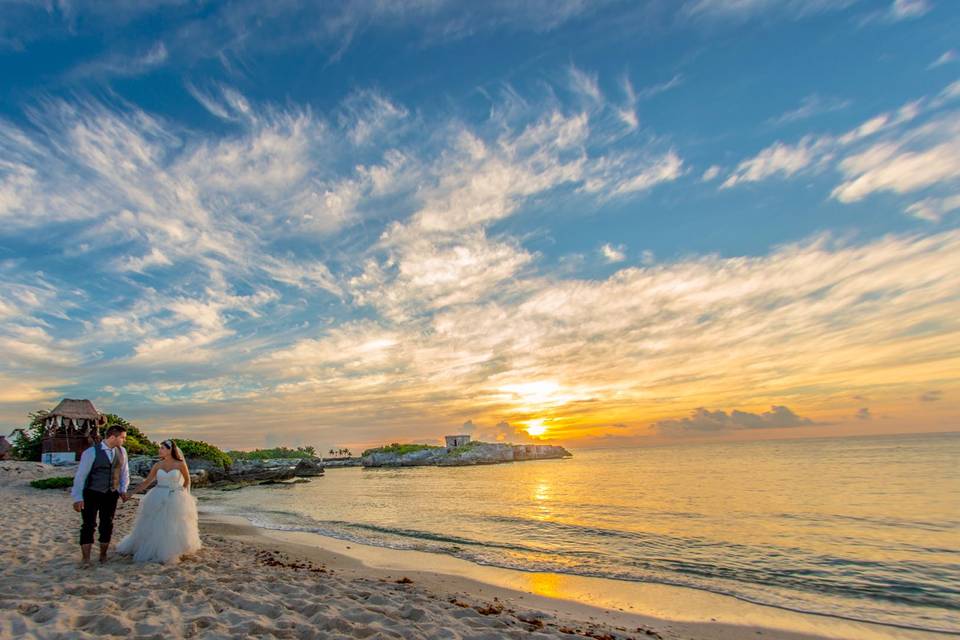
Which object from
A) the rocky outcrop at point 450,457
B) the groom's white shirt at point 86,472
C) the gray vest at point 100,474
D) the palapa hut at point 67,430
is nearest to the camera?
the groom's white shirt at point 86,472

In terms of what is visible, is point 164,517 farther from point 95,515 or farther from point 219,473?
point 219,473

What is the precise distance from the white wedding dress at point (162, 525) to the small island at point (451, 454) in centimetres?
11139

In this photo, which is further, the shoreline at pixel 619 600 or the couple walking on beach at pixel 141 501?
the couple walking on beach at pixel 141 501

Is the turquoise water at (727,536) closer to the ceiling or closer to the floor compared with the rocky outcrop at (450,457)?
closer to the ceiling

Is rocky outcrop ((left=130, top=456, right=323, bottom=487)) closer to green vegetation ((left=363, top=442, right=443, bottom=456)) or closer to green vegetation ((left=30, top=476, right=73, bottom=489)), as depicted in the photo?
green vegetation ((left=30, top=476, right=73, bottom=489))

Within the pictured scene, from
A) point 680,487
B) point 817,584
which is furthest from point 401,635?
point 680,487

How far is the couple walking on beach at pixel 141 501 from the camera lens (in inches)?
385

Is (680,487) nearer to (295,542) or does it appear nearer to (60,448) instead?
(295,542)

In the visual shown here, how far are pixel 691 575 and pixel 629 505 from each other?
1690cm

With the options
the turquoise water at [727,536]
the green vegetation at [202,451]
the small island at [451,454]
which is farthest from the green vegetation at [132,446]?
the small island at [451,454]

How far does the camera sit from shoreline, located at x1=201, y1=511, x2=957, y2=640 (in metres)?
8.88

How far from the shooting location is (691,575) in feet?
42.5

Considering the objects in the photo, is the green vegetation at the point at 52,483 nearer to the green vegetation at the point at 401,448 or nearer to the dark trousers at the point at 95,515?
the dark trousers at the point at 95,515

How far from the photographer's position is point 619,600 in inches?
415
